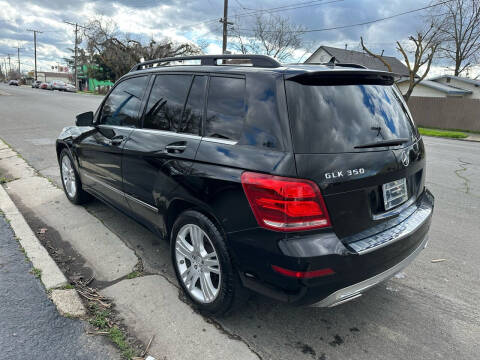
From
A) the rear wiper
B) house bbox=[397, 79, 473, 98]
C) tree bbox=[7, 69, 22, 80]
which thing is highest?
tree bbox=[7, 69, 22, 80]

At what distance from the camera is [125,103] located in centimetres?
372

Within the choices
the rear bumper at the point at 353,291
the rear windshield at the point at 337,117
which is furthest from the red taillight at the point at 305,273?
the rear windshield at the point at 337,117

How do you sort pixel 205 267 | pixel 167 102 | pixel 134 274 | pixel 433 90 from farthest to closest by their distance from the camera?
pixel 433 90
pixel 134 274
pixel 167 102
pixel 205 267

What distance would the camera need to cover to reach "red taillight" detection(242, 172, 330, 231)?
2.06 m

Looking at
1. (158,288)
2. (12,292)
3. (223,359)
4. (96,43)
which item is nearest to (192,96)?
(158,288)

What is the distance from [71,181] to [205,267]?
3.17 metres

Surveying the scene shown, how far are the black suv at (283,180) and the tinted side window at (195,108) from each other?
0.03ft

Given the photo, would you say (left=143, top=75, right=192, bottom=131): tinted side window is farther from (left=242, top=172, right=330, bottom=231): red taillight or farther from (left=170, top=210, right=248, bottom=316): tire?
(left=242, top=172, right=330, bottom=231): red taillight

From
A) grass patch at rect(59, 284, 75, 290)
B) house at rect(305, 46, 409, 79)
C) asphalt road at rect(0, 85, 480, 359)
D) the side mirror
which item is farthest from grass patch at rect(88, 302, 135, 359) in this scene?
house at rect(305, 46, 409, 79)

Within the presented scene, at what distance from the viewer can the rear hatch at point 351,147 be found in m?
2.13

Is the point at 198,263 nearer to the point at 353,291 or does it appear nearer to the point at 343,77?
the point at 353,291

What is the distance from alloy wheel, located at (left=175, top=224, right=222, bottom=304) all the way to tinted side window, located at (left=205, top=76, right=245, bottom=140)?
28.1 inches

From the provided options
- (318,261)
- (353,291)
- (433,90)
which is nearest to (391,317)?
(353,291)

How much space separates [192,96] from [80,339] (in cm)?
192
